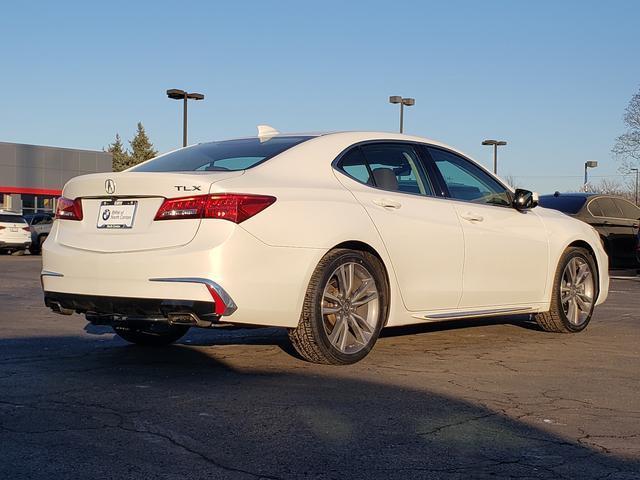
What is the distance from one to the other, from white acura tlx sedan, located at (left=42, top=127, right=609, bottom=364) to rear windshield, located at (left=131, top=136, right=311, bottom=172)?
0.02 m

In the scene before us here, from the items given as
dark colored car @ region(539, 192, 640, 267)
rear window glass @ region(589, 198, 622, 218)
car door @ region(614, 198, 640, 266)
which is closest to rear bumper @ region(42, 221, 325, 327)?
dark colored car @ region(539, 192, 640, 267)

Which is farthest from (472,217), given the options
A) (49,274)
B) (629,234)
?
(629,234)

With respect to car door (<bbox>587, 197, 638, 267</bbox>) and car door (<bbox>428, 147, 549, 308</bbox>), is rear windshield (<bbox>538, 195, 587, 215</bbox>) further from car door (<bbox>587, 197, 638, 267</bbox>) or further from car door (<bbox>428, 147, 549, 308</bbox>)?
car door (<bbox>428, 147, 549, 308</bbox>)

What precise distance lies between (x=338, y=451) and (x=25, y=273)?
1514cm

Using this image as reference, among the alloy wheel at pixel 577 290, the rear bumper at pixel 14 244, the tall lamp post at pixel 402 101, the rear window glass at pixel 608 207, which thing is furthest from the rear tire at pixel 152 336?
the tall lamp post at pixel 402 101

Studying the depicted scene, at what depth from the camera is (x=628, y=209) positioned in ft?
57.7

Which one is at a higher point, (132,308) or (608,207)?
(608,207)

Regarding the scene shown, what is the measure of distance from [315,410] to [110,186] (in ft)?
6.87

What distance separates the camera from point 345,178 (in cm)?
604

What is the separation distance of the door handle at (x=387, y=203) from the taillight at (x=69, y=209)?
1970 millimetres

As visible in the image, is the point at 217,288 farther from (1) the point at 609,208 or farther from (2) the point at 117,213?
(1) the point at 609,208

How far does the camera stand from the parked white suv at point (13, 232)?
95.1ft

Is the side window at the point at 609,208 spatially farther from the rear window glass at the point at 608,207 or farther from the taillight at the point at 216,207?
the taillight at the point at 216,207

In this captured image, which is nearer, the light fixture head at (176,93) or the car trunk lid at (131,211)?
the car trunk lid at (131,211)
